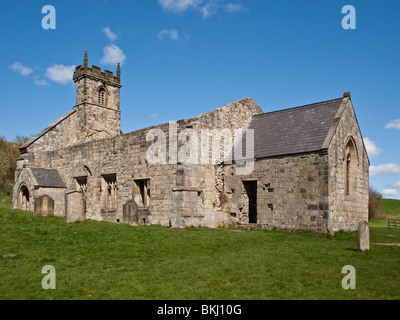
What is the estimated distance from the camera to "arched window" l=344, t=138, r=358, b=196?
1727cm

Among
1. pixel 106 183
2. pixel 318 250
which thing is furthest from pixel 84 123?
pixel 318 250

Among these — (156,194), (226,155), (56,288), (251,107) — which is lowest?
(56,288)

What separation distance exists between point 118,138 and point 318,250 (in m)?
13.0

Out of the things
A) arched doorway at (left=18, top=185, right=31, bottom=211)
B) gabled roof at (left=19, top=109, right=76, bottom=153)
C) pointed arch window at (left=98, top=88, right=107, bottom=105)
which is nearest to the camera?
arched doorway at (left=18, top=185, right=31, bottom=211)

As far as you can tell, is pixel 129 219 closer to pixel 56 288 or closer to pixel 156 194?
pixel 156 194

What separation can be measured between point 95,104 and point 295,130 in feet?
62.6

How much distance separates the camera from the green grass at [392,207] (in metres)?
47.6

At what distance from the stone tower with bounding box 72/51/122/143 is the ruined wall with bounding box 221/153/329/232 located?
54.6 feet

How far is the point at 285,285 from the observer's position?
7.26 metres

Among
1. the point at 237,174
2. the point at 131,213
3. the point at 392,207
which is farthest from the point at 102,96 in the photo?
the point at 392,207

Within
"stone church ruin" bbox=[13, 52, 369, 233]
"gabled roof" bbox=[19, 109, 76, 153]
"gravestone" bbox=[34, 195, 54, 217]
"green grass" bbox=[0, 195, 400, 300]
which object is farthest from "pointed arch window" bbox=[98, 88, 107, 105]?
"green grass" bbox=[0, 195, 400, 300]

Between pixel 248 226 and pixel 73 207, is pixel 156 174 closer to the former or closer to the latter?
pixel 73 207

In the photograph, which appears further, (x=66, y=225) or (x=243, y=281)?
(x=66, y=225)

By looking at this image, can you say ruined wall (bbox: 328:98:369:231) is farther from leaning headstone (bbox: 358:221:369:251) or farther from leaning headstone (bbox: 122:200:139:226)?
leaning headstone (bbox: 122:200:139:226)
